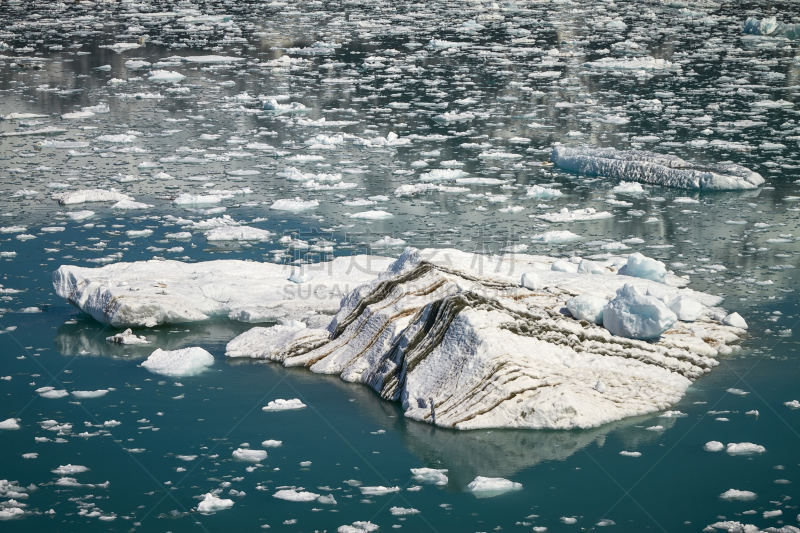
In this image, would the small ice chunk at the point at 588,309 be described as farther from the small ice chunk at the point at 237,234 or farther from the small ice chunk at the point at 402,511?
the small ice chunk at the point at 237,234

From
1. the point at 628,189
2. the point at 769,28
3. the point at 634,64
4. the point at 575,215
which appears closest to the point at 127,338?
the point at 575,215

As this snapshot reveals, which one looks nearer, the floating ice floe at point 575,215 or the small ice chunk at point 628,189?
the floating ice floe at point 575,215

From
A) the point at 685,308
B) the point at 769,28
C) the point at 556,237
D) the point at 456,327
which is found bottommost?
the point at 556,237

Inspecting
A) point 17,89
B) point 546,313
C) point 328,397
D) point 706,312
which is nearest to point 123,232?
point 328,397

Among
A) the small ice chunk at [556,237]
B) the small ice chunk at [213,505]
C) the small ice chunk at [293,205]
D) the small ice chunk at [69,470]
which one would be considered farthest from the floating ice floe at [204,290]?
the small ice chunk at [213,505]

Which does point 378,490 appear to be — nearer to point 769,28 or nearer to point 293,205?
point 293,205

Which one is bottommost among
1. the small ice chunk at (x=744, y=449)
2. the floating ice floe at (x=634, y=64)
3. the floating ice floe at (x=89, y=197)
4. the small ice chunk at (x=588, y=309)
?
the small ice chunk at (x=744, y=449)
